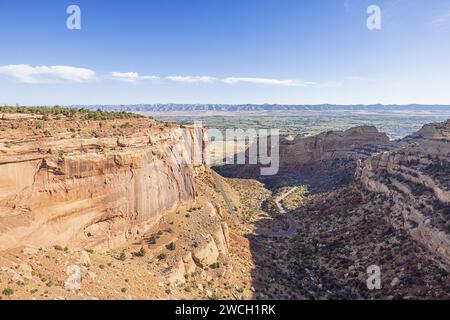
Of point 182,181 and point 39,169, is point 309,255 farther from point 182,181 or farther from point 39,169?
point 39,169

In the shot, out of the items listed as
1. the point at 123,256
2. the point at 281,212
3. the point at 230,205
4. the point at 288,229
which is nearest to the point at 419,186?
the point at 288,229

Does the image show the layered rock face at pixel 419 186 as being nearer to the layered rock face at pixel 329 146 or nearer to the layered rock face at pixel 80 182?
the layered rock face at pixel 80 182

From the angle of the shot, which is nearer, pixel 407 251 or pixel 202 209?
pixel 407 251

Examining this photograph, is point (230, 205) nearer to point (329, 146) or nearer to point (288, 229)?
point (288, 229)

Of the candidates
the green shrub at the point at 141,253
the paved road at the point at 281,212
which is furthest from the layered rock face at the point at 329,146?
the green shrub at the point at 141,253

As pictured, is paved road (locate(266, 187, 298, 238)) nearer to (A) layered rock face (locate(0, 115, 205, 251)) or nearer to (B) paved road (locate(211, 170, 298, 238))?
(B) paved road (locate(211, 170, 298, 238))
